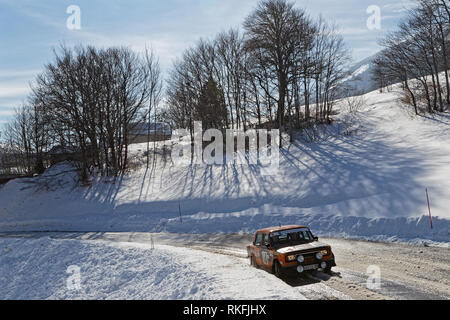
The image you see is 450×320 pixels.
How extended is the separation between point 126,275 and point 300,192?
13863 mm

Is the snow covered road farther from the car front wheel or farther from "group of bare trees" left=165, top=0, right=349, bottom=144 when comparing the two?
"group of bare trees" left=165, top=0, right=349, bottom=144

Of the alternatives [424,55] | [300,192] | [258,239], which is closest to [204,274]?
[258,239]

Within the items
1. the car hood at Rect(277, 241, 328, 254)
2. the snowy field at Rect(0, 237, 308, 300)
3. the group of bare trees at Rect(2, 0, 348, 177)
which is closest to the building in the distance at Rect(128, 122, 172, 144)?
the group of bare trees at Rect(2, 0, 348, 177)

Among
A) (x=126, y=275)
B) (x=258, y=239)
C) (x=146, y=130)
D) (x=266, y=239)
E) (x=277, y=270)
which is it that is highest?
(x=146, y=130)

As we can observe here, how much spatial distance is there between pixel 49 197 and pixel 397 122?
34.8 metres

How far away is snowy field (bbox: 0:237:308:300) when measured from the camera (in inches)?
314

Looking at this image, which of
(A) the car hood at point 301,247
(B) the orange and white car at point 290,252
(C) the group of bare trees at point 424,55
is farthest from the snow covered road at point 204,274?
(C) the group of bare trees at point 424,55

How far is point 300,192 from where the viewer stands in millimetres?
22219

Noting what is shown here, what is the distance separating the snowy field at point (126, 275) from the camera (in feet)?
26.1

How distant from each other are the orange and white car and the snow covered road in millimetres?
354

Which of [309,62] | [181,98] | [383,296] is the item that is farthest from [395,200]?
[181,98]

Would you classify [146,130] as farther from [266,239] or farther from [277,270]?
[277,270]

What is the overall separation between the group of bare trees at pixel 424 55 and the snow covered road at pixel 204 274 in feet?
75.8

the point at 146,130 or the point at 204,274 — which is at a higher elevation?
the point at 146,130
